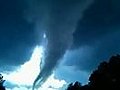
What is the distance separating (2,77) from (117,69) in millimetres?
40596

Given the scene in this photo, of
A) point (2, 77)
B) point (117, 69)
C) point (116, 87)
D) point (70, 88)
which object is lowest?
point (116, 87)

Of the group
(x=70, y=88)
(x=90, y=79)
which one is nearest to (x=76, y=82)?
(x=70, y=88)

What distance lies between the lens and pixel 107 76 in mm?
76625

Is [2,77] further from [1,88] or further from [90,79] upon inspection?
[90,79]

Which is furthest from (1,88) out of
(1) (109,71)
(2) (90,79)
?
(1) (109,71)

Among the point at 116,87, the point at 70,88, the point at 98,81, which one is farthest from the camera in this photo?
the point at 70,88

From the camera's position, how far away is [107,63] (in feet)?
266

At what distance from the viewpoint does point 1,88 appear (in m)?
97.1

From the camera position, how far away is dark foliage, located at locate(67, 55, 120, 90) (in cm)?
7429

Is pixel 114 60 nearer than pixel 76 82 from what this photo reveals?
Yes

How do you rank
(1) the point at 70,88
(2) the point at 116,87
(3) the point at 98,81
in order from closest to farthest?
(2) the point at 116,87 < (3) the point at 98,81 < (1) the point at 70,88

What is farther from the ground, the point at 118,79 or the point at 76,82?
the point at 76,82

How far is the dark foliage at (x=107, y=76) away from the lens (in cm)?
7429

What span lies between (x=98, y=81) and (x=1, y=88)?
33.6m
